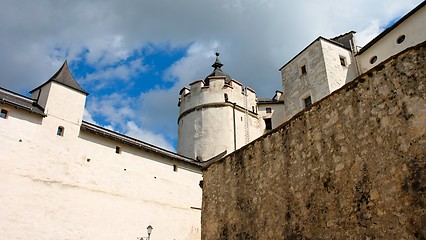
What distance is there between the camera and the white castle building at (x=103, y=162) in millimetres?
16641

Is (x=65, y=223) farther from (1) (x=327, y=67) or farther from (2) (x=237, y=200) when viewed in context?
(1) (x=327, y=67)

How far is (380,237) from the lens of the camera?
379 centimetres

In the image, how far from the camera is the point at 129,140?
2223cm

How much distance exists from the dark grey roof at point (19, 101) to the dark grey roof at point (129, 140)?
2.65m

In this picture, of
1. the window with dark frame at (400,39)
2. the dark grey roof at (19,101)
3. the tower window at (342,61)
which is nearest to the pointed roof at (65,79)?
the dark grey roof at (19,101)

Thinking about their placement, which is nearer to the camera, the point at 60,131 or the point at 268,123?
the point at 60,131

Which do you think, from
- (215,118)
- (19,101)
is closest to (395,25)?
(215,118)

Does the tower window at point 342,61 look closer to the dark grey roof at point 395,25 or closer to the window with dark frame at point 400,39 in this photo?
the dark grey roof at point 395,25

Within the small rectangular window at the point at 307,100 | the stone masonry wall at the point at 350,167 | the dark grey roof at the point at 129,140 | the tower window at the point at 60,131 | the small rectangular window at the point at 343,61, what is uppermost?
the small rectangular window at the point at 343,61

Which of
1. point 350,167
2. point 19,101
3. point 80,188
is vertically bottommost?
point 350,167

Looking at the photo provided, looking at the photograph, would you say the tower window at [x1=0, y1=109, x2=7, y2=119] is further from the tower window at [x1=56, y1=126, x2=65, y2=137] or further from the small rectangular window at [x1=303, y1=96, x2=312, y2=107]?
the small rectangular window at [x1=303, y1=96, x2=312, y2=107]

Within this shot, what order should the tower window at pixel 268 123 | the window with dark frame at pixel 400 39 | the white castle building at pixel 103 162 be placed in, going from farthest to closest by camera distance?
the tower window at pixel 268 123, the window with dark frame at pixel 400 39, the white castle building at pixel 103 162

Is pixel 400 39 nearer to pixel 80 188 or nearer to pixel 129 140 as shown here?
pixel 129 140

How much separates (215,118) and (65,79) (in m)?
12.5
